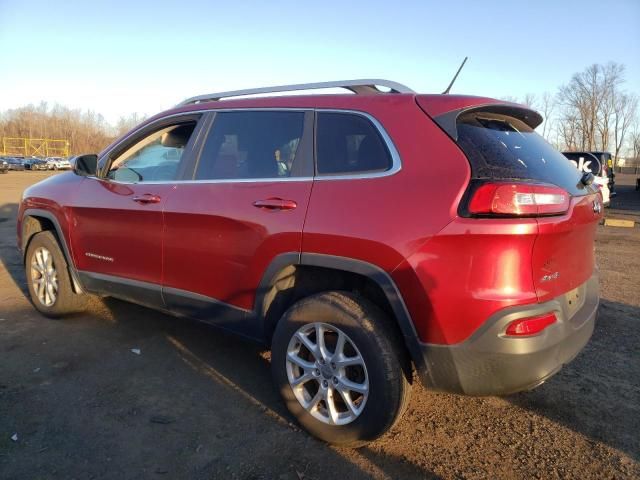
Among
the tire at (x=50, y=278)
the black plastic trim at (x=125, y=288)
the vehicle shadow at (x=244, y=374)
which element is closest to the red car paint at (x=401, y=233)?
the black plastic trim at (x=125, y=288)

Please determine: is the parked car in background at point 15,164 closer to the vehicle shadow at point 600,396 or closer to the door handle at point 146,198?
the door handle at point 146,198

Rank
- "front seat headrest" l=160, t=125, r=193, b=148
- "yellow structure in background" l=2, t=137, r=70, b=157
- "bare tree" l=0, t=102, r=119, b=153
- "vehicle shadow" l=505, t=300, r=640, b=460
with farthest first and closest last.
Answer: "bare tree" l=0, t=102, r=119, b=153
"yellow structure in background" l=2, t=137, r=70, b=157
"front seat headrest" l=160, t=125, r=193, b=148
"vehicle shadow" l=505, t=300, r=640, b=460

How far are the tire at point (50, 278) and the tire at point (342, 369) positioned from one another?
2.55 meters

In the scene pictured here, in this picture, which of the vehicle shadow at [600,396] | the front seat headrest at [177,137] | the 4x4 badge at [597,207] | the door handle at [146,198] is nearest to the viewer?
the 4x4 badge at [597,207]

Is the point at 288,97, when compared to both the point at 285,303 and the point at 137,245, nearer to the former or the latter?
the point at 285,303

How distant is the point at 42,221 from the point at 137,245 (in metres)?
1.63

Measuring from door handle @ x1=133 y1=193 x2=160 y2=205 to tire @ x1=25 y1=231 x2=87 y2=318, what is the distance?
51.4 inches

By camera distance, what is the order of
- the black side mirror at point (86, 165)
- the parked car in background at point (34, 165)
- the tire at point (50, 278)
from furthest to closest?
the parked car in background at point (34, 165) < the tire at point (50, 278) < the black side mirror at point (86, 165)

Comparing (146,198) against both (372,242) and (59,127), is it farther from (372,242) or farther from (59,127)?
(59,127)

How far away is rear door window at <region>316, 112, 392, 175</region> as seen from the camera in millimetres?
2584

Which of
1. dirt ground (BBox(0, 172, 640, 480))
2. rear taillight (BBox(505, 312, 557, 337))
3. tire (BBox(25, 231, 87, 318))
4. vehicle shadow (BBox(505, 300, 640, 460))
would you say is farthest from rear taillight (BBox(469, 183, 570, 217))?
tire (BBox(25, 231, 87, 318))

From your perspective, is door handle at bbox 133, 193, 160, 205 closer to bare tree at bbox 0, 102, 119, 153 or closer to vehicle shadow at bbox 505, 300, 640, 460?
vehicle shadow at bbox 505, 300, 640, 460

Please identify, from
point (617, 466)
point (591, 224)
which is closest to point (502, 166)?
point (591, 224)

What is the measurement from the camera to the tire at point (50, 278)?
4363 millimetres
